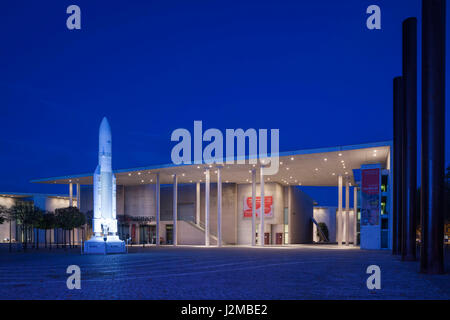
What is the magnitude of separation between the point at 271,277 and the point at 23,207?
40.9m

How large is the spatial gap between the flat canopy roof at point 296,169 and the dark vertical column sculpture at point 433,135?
21500 millimetres

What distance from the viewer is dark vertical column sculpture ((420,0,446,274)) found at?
14.8 metres

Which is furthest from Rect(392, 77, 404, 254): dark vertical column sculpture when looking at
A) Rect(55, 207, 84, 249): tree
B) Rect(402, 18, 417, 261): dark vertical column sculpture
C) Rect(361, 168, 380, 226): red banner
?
Rect(55, 207, 84, 249): tree

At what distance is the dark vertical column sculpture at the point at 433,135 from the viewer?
14.8 meters

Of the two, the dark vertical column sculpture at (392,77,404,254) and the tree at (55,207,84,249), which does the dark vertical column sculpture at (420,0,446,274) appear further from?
the tree at (55,207,84,249)

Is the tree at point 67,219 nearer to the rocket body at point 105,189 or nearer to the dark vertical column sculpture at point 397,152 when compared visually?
the rocket body at point 105,189

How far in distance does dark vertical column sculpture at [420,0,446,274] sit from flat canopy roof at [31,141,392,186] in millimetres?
21500

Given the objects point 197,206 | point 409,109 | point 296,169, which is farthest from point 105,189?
point 409,109
